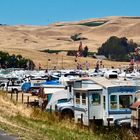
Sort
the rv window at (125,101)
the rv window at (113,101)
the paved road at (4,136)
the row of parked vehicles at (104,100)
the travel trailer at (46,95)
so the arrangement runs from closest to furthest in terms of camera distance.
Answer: the paved road at (4,136) → the row of parked vehicles at (104,100) → the rv window at (113,101) → the rv window at (125,101) → the travel trailer at (46,95)

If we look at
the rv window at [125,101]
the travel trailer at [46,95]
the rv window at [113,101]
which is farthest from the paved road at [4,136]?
the travel trailer at [46,95]

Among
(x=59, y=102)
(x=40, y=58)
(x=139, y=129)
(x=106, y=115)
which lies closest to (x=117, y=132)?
(x=139, y=129)

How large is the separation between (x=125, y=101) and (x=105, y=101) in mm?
974

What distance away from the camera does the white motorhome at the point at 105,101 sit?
85.2 ft

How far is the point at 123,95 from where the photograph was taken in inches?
1051

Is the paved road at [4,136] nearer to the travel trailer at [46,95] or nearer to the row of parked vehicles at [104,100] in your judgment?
the row of parked vehicles at [104,100]

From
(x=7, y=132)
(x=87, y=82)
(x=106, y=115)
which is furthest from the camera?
(x=87, y=82)

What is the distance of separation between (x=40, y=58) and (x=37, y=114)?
5683 inches

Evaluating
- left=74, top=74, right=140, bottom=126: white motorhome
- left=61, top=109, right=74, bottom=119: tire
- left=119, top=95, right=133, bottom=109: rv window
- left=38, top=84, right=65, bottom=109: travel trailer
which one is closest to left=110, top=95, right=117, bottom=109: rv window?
left=74, top=74, right=140, bottom=126: white motorhome

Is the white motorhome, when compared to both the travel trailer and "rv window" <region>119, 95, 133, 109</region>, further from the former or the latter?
the travel trailer

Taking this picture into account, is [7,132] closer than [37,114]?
Yes

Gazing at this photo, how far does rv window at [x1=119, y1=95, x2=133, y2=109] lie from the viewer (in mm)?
26234

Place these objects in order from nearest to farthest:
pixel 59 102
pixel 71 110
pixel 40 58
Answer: pixel 71 110
pixel 59 102
pixel 40 58

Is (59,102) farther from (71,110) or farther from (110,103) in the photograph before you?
(110,103)
